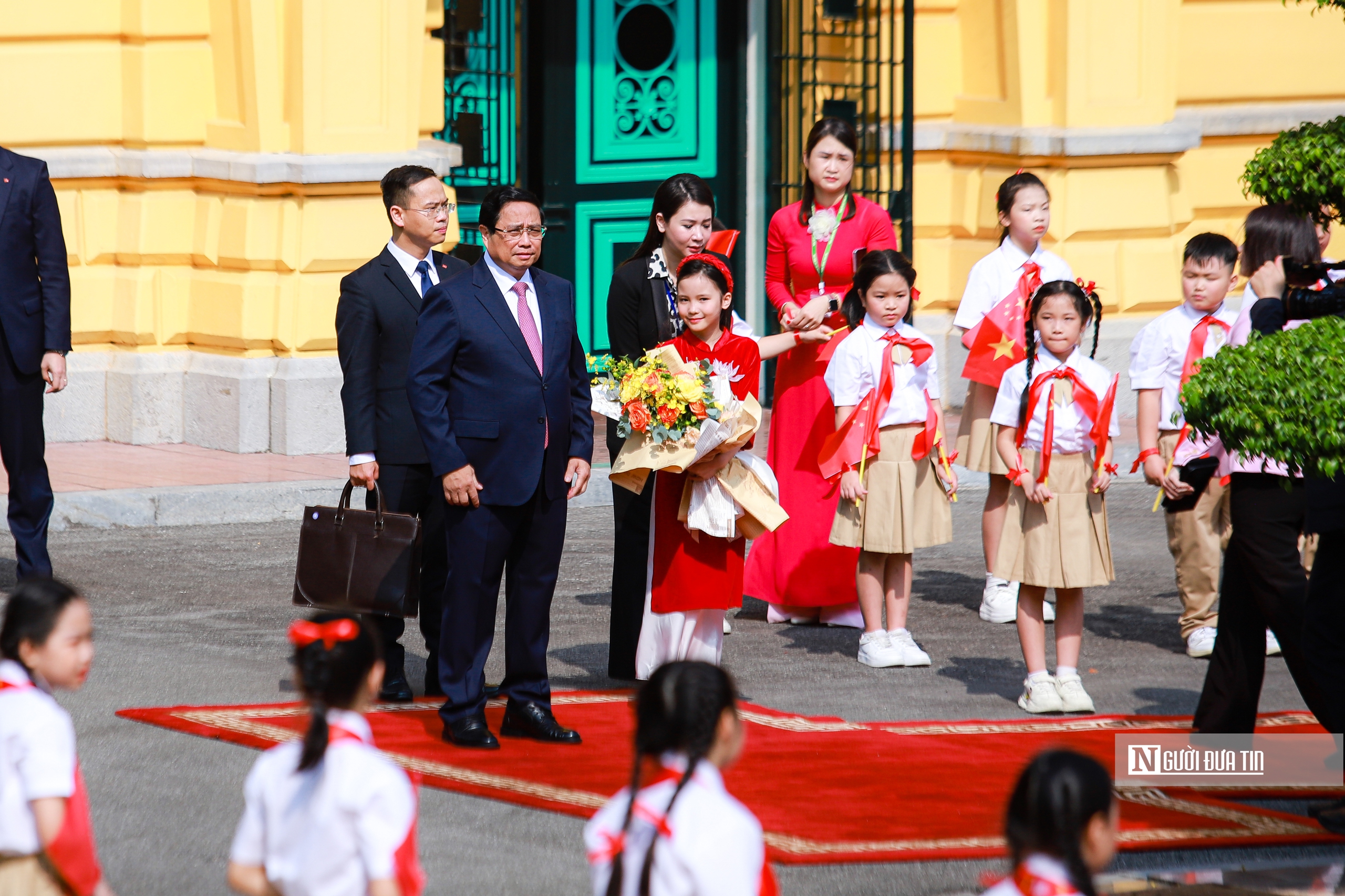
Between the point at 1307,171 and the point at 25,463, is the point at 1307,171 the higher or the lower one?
the higher one

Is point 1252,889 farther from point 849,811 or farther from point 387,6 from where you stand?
point 387,6

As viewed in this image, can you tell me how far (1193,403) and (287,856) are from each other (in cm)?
279

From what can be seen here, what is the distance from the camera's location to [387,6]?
1157 centimetres

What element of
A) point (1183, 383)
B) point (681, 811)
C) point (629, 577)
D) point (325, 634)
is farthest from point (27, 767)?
point (1183, 383)

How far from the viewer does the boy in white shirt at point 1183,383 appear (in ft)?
24.1

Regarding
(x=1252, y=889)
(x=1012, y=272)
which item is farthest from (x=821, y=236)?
(x=1252, y=889)

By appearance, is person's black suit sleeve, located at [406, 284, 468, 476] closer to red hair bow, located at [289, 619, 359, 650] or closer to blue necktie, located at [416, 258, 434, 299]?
blue necktie, located at [416, 258, 434, 299]

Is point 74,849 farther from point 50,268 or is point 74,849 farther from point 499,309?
point 50,268

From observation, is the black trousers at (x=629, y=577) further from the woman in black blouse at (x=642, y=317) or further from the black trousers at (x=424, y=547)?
the black trousers at (x=424, y=547)

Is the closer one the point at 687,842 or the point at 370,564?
the point at 687,842

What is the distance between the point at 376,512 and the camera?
6348 millimetres

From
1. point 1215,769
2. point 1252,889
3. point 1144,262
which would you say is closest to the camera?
point 1252,889

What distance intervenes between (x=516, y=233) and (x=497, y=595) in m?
1.16

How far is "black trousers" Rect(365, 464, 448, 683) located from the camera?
671cm
